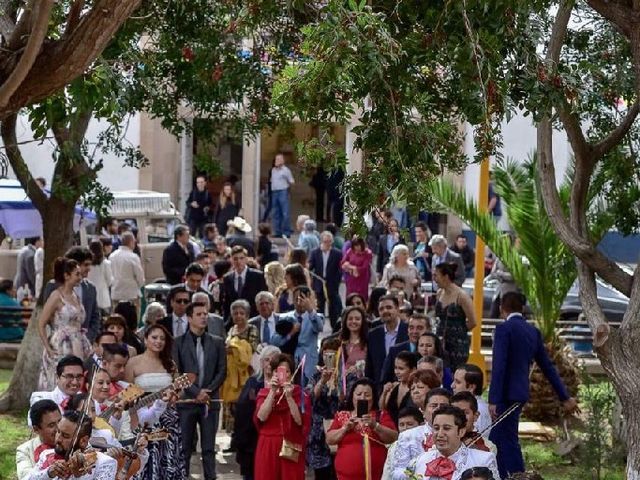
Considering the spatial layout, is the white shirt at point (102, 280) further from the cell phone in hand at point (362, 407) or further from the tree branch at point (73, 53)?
the tree branch at point (73, 53)

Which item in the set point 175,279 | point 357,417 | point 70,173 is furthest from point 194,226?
point 357,417

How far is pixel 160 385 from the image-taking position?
523 inches

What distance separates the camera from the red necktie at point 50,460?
10.0 m

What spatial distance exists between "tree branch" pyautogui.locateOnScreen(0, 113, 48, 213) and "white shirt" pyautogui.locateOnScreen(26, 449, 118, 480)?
5.00 metres

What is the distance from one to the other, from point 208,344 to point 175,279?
24.2ft

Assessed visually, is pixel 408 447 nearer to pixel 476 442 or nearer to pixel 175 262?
pixel 476 442

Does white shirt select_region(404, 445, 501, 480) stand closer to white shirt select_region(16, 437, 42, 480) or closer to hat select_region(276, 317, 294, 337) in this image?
white shirt select_region(16, 437, 42, 480)

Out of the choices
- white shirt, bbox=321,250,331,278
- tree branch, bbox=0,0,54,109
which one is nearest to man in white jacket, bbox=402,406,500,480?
tree branch, bbox=0,0,54,109

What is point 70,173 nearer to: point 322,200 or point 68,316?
point 68,316

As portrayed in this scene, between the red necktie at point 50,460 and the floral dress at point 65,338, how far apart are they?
519 cm

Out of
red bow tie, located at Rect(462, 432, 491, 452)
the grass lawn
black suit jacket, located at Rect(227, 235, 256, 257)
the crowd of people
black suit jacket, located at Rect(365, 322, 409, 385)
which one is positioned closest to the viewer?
the crowd of people

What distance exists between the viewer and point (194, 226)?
105 ft

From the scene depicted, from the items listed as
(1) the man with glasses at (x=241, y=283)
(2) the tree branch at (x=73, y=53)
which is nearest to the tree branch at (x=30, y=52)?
(2) the tree branch at (x=73, y=53)

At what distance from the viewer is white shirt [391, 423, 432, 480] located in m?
11.1
